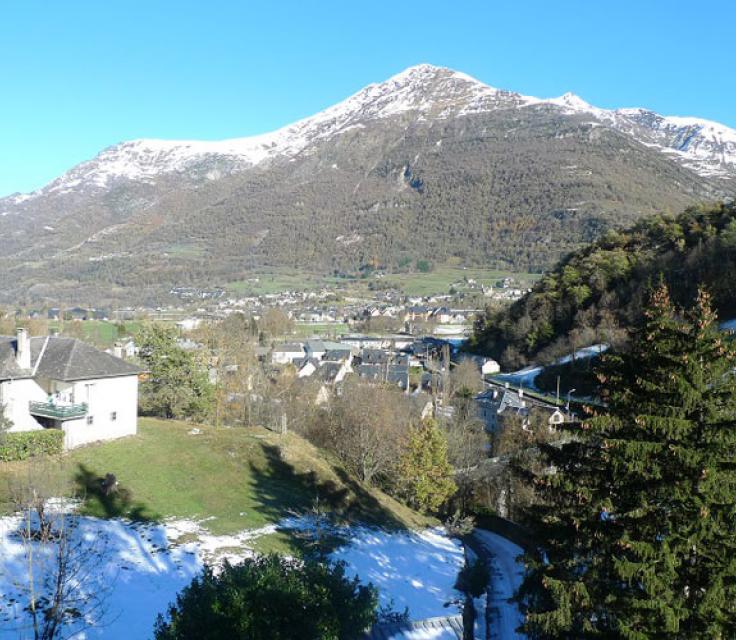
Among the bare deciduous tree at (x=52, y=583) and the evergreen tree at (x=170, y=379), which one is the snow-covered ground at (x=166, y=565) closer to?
the bare deciduous tree at (x=52, y=583)

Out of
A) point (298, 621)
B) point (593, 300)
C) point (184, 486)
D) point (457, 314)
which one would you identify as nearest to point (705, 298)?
point (298, 621)

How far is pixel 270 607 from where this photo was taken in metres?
8.93

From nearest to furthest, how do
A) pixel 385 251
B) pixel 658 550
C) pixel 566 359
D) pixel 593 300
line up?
1. pixel 658 550
2. pixel 566 359
3. pixel 593 300
4. pixel 385 251

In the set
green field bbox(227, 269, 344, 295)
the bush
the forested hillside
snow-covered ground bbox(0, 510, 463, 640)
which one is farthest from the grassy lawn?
green field bbox(227, 269, 344, 295)

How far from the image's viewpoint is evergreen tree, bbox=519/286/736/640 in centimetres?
860

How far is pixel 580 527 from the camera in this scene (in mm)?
9719

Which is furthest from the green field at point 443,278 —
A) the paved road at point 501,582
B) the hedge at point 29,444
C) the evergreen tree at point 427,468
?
the hedge at point 29,444

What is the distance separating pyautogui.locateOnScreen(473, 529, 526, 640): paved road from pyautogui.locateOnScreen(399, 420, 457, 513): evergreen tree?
2.37 metres

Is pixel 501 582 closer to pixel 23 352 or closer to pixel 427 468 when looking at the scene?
pixel 427 468

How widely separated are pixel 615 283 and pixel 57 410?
2010 inches

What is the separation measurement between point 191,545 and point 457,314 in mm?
99620

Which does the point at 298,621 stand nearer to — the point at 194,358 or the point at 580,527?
the point at 580,527

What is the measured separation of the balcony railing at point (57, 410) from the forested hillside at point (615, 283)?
117 ft

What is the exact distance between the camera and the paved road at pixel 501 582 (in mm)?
16138
